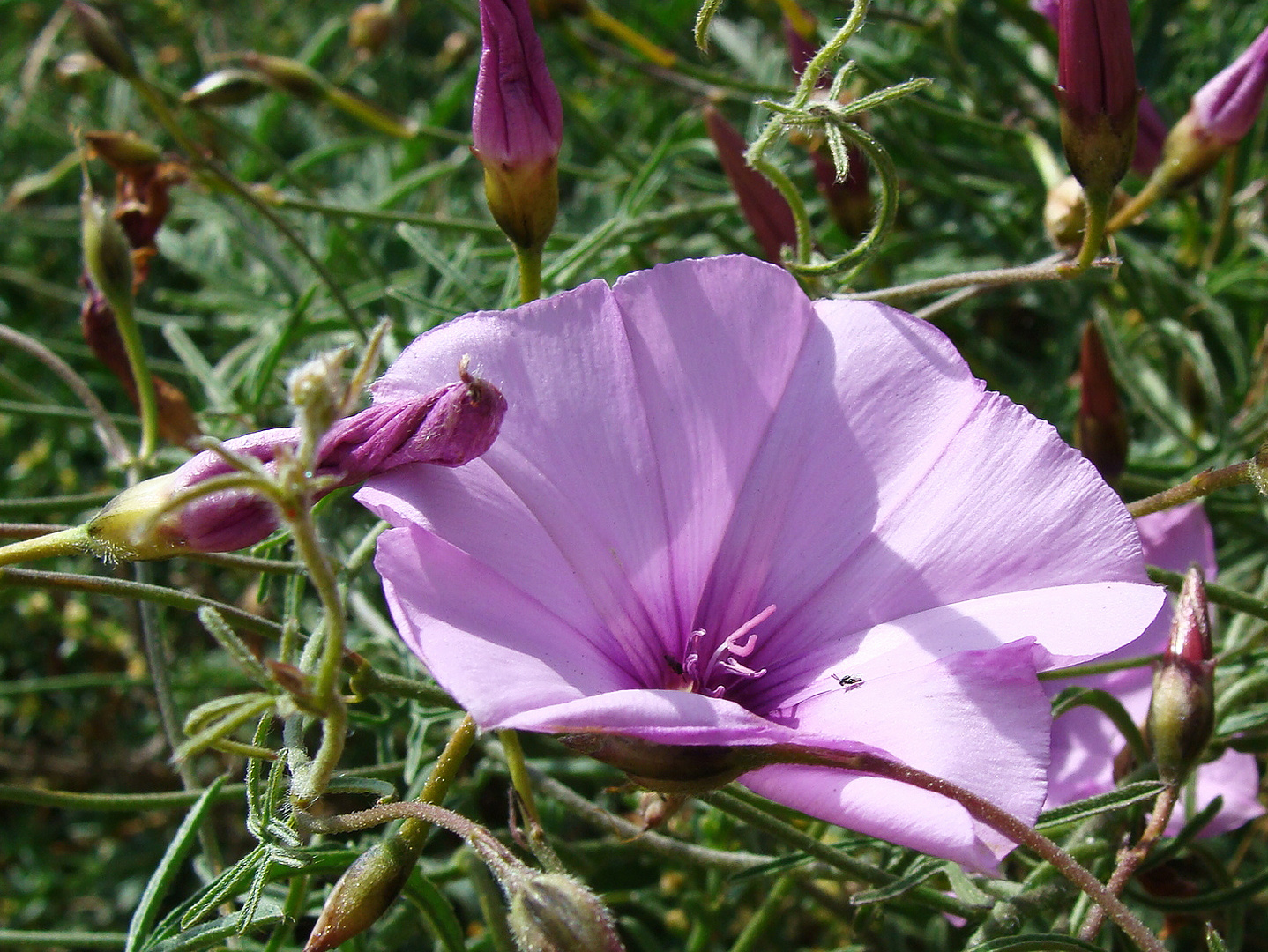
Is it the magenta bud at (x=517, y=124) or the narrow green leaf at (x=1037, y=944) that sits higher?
the magenta bud at (x=517, y=124)

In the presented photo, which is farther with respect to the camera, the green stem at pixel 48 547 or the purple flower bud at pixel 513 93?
the purple flower bud at pixel 513 93

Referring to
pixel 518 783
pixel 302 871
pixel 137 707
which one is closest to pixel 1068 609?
pixel 518 783

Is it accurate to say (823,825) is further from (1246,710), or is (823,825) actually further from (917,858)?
(1246,710)

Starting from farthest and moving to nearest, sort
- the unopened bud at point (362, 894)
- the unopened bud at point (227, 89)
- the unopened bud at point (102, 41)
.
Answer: the unopened bud at point (227, 89) → the unopened bud at point (102, 41) → the unopened bud at point (362, 894)

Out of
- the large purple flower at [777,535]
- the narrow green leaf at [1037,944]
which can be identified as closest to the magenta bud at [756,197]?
the large purple flower at [777,535]

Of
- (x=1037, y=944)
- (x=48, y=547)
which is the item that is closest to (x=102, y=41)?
(x=48, y=547)

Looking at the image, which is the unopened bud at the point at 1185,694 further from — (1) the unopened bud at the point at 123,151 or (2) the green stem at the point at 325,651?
(1) the unopened bud at the point at 123,151

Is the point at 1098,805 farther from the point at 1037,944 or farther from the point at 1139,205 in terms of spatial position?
the point at 1139,205

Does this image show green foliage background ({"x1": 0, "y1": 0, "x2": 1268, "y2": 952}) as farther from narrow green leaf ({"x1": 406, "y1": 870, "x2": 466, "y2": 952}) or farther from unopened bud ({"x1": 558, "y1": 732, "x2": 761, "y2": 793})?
unopened bud ({"x1": 558, "y1": 732, "x2": 761, "y2": 793})
